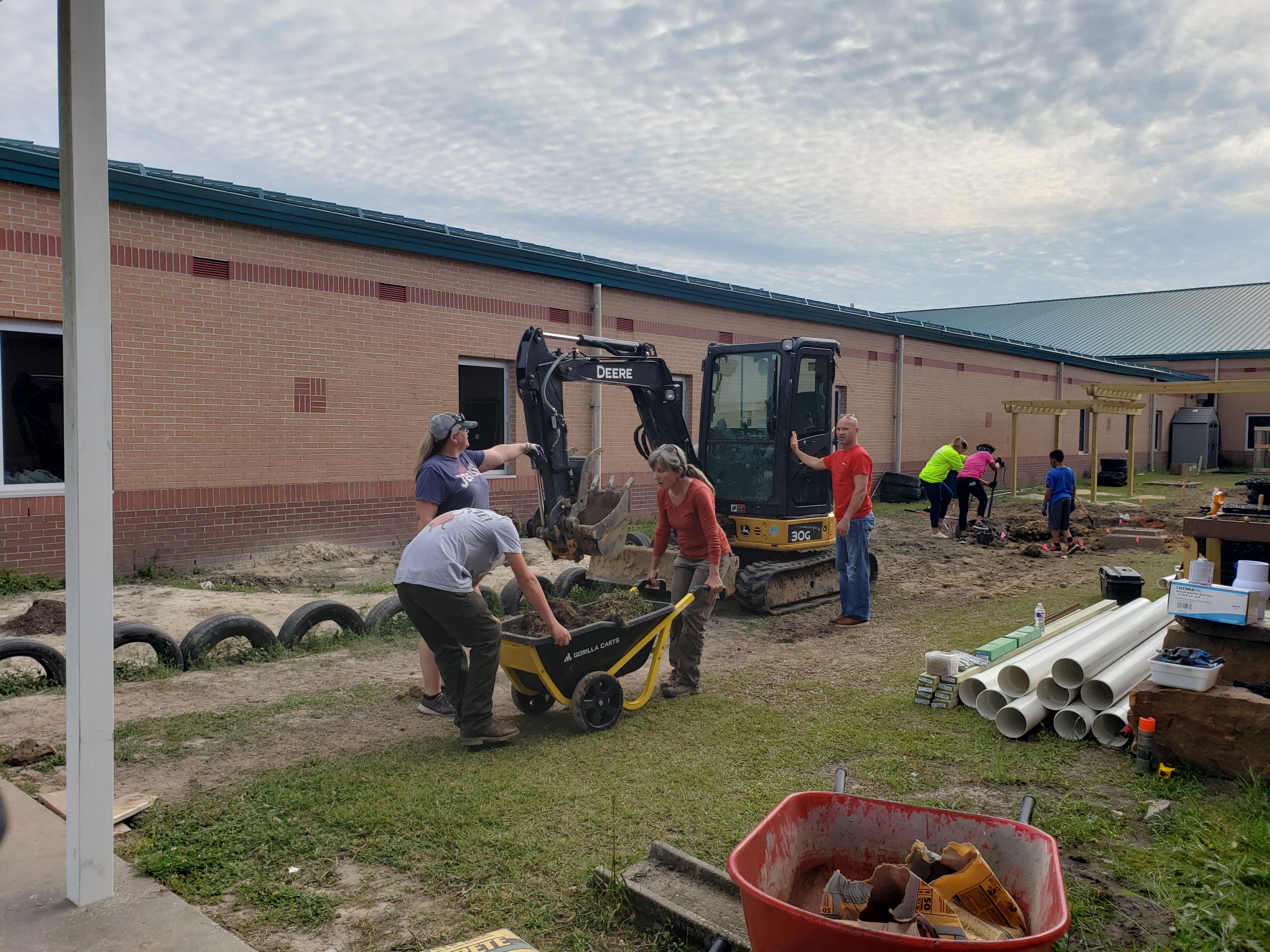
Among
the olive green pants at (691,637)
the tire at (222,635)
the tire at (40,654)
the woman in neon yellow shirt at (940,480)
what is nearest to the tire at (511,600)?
the tire at (222,635)

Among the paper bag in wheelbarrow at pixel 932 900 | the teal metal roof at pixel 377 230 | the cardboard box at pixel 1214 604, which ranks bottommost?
the paper bag in wheelbarrow at pixel 932 900

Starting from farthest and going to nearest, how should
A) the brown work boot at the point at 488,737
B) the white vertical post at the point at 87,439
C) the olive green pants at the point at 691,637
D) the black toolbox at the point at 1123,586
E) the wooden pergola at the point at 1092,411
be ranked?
the wooden pergola at the point at 1092,411, the black toolbox at the point at 1123,586, the olive green pants at the point at 691,637, the brown work boot at the point at 488,737, the white vertical post at the point at 87,439

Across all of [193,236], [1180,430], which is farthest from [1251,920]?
[1180,430]

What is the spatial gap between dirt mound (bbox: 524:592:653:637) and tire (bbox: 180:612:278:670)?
2674 millimetres

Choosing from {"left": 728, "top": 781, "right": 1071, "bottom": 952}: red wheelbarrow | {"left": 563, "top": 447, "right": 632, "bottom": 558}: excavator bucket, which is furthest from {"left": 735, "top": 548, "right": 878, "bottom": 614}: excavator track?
{"left": 728, "top": 781, "right": 1071, "bottom": 952}: red wheelbarrow

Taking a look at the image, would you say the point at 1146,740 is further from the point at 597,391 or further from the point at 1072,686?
the point at 597,391

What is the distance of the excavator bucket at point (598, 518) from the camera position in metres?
8.51

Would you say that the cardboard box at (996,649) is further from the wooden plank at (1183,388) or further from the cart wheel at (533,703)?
the wooden plank at (1183,388)

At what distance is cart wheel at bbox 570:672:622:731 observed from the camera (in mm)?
5719

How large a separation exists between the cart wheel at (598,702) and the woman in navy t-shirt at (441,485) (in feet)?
3.30

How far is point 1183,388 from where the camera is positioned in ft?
64.9

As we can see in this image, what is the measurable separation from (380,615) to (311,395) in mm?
4936

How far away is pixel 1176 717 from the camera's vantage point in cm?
500

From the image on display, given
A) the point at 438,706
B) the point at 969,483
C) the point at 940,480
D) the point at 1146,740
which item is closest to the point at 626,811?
the point at 438,706
